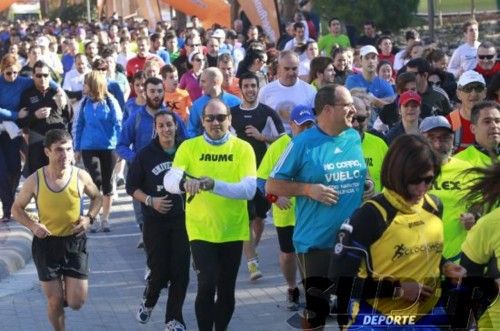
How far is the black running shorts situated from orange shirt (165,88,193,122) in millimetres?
5362

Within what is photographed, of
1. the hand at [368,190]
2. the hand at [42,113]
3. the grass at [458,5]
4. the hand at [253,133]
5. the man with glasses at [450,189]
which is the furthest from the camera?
the grass at [458,5]

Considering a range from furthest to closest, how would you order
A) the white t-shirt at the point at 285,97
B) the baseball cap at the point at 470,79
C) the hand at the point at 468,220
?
1. the white t-shirt at the point at 285,97
2. the baseball cap at the point at 470,79
3. the hand at the point at 468,220

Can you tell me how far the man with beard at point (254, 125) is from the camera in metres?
12.0

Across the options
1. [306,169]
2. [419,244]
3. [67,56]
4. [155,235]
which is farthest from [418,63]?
[67,56]

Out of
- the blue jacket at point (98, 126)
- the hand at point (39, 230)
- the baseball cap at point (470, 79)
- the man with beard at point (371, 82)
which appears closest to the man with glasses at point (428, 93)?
the man with beard at point (371, 82)

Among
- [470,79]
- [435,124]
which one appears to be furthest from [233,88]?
[435,124]

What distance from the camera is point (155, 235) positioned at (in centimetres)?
982

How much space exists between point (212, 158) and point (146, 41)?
41.1 ft

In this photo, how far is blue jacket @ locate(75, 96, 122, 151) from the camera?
48.4ft

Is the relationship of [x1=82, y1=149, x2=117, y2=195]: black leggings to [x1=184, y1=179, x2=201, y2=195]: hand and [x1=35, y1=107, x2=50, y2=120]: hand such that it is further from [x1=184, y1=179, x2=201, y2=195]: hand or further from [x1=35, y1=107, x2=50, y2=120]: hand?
[x1=184, y1=179, x2=201, y2=195]: hand

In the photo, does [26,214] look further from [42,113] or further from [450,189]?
[42,113]

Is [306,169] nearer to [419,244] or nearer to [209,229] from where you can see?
[209,229]

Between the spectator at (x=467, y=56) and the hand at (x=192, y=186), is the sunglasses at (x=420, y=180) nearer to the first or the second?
the hand at (x=192, y=186)

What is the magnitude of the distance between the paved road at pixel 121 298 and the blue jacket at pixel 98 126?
51.3 inches
